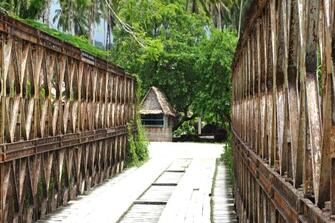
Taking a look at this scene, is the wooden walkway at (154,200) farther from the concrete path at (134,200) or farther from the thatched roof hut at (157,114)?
the thatched roof hut at (157,114)

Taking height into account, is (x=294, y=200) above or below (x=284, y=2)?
below

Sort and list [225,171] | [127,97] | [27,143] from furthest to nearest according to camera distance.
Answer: [127,97], [225,171], [27,143]

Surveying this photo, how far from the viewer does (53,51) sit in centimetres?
Result: 1196

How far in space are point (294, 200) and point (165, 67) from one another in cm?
4502

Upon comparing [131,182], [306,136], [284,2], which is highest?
[284,2]

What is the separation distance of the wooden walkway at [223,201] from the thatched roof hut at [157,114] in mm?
27170

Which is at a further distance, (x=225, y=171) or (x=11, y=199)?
(x=225, y=171)

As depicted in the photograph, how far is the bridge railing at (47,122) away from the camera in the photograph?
9.27 metres

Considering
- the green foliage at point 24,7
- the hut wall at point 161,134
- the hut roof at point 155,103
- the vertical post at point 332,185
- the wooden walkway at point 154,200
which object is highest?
the green foliage at point 24,7

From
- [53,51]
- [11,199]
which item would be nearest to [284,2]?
[11,199]

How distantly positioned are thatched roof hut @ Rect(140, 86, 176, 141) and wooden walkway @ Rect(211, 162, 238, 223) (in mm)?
27170

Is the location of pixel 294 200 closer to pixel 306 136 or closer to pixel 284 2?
pixel 306 136

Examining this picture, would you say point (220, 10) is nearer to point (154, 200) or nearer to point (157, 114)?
point (157, 114)

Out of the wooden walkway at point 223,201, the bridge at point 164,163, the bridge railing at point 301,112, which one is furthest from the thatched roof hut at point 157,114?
the bridge railing at point 301,112
